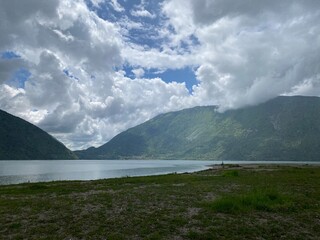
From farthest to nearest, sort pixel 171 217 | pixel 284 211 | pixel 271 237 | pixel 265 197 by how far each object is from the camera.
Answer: pixel 265 197, pixel 284 211, pixel 171 217, pixel 271 237

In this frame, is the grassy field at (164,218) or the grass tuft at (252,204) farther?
the grass tuft at (252,204)

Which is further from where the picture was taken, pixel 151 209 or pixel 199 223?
pixel 151 209

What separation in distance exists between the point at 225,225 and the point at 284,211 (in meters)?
8.60

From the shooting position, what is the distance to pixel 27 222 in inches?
881


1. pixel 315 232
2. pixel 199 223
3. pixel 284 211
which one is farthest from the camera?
pixel 284 211

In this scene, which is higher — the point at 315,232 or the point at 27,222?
the point at 27,222

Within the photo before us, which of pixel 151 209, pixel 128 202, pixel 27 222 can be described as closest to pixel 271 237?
pixel 151 209

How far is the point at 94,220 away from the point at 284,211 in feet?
56.9

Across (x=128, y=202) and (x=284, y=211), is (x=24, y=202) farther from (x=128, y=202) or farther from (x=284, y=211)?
(x=284, y=211)

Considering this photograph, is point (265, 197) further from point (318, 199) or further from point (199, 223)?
point (199, 223)

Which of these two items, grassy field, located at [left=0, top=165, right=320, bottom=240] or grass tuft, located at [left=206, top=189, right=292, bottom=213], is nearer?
grassy field, located at [left=0, top=165, right=320, bottom=240]

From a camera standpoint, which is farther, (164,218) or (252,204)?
(252,204)

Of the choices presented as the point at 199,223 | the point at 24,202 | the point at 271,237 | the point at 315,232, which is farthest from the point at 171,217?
the point at 24,202

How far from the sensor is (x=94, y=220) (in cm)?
2302
